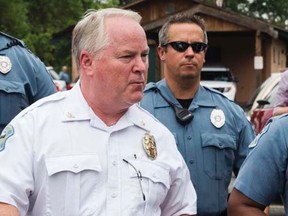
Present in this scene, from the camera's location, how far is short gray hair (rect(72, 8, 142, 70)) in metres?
2.74

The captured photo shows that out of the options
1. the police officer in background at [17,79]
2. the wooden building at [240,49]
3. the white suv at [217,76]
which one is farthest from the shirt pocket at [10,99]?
the wooden building at [240,49]

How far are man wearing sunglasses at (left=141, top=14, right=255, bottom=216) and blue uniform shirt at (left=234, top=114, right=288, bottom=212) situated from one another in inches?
38.3

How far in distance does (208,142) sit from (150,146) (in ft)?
3.38

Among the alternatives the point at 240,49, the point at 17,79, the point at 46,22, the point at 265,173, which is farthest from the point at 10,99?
the point at 46,22

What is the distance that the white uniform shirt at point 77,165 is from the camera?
2.62 metres

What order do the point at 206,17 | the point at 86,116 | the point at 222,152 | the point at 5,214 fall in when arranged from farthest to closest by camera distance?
1. the point at 206,17
2. the point at 222,152
3. the point at 86,116
4. the point at 5,214

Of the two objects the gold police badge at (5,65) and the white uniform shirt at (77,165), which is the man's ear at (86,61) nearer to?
the white uniform shirt at (77,165)

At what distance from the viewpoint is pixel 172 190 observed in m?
2.89

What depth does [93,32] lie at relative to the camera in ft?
9.05

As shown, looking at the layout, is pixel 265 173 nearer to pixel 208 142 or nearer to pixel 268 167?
pixel 268 167

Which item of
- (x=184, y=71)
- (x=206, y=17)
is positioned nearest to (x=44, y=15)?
(x=206, y=17)

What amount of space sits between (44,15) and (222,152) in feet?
129

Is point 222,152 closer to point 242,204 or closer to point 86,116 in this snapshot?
point 242,204

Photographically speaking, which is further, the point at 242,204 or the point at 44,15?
the point at 44,15
